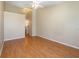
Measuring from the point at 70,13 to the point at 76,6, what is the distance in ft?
1.46

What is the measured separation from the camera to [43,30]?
23.1 feet

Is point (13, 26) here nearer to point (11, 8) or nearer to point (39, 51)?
point (11, 8)

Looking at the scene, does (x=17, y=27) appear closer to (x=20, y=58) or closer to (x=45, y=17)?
(x=45, y=17)

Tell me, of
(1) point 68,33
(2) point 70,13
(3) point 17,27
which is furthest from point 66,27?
(3) point 17,27

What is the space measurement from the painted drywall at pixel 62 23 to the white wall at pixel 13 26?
63.9 inches

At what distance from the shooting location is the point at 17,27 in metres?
6.54

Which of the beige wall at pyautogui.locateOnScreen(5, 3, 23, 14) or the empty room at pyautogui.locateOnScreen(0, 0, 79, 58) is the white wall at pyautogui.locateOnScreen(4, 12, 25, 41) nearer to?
the empty room at pyautogui.locateOnScreen(0, 0, 79, 58)

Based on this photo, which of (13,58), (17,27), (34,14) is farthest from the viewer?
(34,14)

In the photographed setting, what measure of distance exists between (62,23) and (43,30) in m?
2.18

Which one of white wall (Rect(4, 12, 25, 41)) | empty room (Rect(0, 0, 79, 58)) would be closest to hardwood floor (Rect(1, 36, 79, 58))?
empty room (Rect(0, 0, 79, 58))

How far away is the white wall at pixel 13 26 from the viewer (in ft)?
18.5

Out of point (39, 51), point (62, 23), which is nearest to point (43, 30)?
point (62, 23)

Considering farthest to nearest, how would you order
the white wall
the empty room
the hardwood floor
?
the white wall
the empty room
the hardwood floor

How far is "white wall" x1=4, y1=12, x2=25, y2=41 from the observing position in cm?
565
